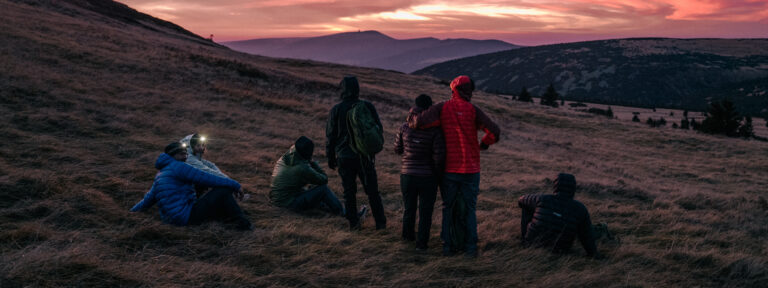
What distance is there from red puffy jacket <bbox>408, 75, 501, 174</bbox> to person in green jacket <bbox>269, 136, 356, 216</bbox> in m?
2.33

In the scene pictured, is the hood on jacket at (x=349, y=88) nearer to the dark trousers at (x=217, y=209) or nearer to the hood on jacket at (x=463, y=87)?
the hood on jacket at (x=463, y=87)

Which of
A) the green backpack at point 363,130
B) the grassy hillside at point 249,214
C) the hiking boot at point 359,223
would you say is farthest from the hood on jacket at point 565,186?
the hiking boot at point 359,223

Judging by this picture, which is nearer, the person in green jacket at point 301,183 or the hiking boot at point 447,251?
the hiking boot at point 447,251

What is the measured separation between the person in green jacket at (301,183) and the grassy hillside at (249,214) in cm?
23

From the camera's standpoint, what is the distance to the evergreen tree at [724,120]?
41.2 m

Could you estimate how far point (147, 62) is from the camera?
23.5 meters

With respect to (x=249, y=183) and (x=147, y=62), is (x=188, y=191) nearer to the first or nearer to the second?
(x=249, y=183)

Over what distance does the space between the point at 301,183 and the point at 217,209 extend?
4.98ft

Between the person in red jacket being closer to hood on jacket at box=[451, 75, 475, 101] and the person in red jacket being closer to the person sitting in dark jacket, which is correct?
hood on jacket at box=[451, 75, 475, 101]

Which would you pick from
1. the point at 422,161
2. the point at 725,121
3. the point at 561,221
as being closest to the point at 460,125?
the point at 422,161

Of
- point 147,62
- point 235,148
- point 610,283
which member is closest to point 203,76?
point 147,62

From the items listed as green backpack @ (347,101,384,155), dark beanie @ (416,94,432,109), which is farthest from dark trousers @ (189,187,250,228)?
dark beanie @ (416,94,432,109)

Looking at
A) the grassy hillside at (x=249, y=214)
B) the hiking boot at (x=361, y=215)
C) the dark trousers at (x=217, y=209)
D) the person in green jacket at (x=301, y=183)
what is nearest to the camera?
the grassy hillside at (x=249, y=214)

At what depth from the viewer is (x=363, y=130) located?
522cm
